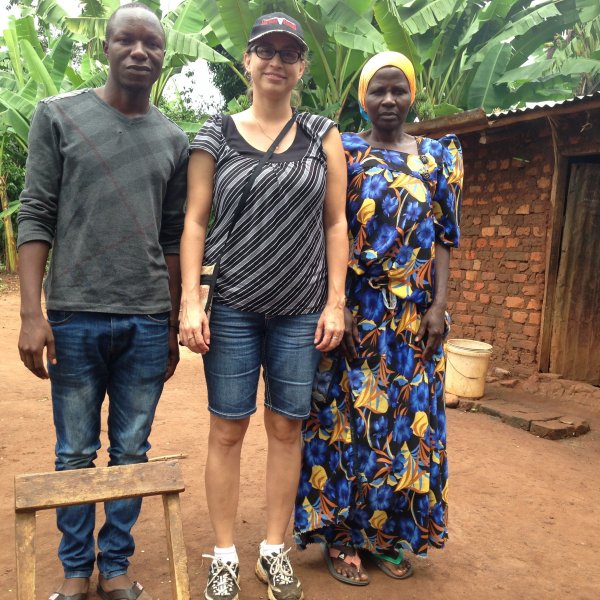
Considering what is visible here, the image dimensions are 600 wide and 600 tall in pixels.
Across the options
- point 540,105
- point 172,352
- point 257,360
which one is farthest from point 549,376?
point 172,352

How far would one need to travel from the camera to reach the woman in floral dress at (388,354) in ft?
7.14

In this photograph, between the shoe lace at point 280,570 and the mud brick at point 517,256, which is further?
the mud brick at point 517,256

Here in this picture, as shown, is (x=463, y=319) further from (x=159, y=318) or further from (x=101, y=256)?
(x=101, y=256)

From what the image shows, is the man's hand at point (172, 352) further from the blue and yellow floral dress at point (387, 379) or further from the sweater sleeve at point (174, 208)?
the blue and yellow floral dress at point (387, 379)

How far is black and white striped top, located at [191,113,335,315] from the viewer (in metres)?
1.90

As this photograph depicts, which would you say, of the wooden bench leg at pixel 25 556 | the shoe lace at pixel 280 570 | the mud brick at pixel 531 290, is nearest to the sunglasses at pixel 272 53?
the wooden bench leg at pixel 25 556

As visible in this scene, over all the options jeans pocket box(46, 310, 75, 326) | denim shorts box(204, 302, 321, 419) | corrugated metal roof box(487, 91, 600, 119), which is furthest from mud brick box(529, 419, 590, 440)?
jeans pocket box(46, 310, 75, 326)

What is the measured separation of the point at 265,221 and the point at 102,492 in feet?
2.99

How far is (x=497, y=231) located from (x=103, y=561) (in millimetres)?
4929

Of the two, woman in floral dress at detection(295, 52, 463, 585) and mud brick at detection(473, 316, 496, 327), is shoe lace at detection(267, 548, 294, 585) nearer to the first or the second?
woman in floral dress at detection(295, 52, 463, 585)

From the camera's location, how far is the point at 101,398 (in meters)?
2.00

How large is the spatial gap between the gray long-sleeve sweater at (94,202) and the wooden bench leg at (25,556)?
635 mm

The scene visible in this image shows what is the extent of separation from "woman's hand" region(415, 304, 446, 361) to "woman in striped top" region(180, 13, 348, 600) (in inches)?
14.4


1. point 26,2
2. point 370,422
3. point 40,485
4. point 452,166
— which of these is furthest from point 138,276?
point 26,2
